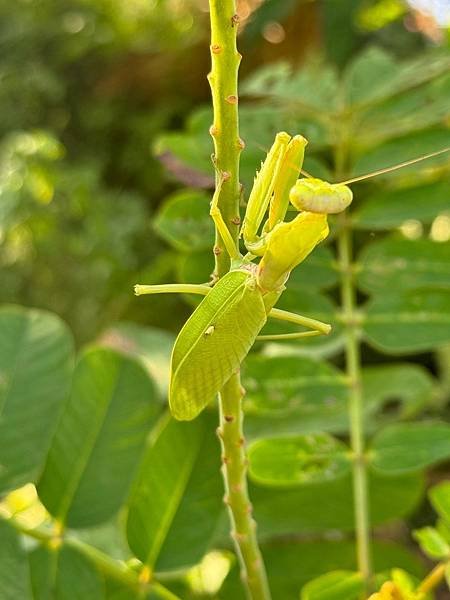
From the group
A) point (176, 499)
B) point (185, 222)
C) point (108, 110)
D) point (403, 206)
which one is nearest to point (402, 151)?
point (403, 206)

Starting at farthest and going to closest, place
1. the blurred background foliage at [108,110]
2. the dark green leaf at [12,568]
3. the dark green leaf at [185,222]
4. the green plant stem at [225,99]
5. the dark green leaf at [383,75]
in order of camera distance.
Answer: the blurred background foliage at [108,110]
the dark green leaf at [383,75]
the dark green leaf at [185,222]
the dark green leaf at [12,568]
the green plant stem at [225,99]

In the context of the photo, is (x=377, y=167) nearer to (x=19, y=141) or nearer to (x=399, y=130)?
(x=399, y=130)

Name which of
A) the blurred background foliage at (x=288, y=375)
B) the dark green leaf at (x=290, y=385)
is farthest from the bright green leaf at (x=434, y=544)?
the dark green leaf at (x=290, y=385)

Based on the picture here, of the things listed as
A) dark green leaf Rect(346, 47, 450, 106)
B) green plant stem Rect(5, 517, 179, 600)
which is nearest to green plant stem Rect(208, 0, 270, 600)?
green plant stem Rect(5, 517, 179, 600)

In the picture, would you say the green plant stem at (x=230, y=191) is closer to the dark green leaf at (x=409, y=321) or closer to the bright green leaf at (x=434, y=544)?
the bright green leaf at (x=434, y=544)

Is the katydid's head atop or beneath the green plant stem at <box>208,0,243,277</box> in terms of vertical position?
beneath

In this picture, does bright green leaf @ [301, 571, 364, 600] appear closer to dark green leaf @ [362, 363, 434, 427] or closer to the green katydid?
the green katydid
